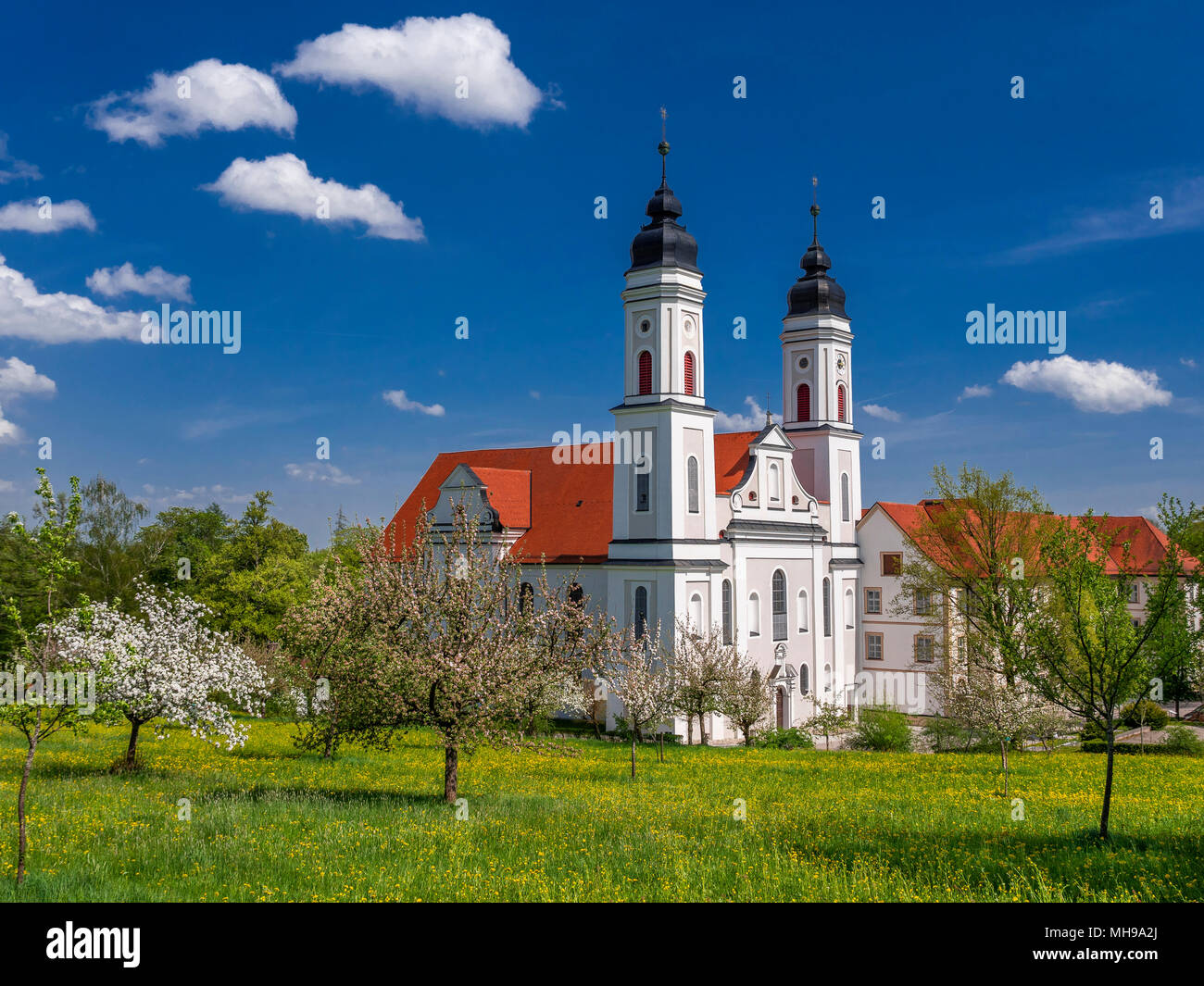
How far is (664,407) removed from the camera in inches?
1543

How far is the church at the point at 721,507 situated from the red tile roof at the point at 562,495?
9cm

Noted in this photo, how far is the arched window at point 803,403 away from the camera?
160ft

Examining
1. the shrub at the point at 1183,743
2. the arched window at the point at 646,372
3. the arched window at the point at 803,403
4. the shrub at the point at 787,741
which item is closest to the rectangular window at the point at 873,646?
the arched window at the point at 803,403

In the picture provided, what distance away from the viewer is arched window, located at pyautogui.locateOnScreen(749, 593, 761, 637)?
42.9 m

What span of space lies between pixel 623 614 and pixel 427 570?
22.5m

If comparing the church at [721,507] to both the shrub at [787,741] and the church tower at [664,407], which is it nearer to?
the church tower at [664,407]

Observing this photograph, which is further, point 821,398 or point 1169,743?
point 821,398

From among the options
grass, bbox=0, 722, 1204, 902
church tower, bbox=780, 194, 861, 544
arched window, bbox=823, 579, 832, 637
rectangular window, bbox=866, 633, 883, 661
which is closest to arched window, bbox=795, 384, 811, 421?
church tower, bbox=780, 194, 861, 544

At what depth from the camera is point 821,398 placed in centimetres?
4838

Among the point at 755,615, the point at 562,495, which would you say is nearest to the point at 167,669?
the point at 755,615

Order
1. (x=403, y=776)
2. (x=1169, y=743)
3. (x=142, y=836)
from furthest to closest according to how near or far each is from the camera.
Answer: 1. (x=1169, y=743)
2. (x=403, y=776)
3. (x=142, y=836)

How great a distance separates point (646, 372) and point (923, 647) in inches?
893
